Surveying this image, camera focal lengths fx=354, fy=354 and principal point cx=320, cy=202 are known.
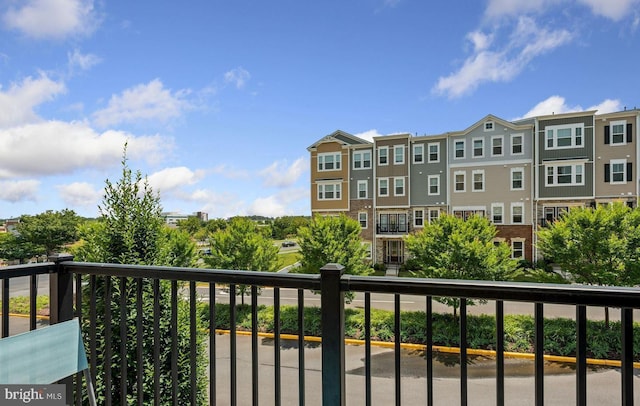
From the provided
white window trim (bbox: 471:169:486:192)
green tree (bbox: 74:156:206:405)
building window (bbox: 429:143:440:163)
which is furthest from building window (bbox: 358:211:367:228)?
green tree (bbox: 74:156:206:405)

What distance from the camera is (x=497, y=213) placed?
59.7 feet

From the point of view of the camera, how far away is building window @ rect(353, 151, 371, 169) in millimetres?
20250

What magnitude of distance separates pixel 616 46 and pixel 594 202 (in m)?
6.82

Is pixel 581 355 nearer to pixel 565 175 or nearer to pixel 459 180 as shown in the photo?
pixel 459 180

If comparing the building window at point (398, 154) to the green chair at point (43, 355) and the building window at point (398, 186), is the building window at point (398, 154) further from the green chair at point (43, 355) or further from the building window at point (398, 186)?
the green chair at point (43, 355)

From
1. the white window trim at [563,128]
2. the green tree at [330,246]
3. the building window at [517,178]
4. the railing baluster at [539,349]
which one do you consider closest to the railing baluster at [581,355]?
the railing baluster at [539,349]

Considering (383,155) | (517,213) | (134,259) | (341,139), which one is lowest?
(134,259)

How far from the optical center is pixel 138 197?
4.96 meters

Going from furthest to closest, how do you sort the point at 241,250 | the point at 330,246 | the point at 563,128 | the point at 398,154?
the point at 398,154 → the point at 563,128 → the point at 241,250 → the point at 330,246

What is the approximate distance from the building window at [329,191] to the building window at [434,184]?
501 cm

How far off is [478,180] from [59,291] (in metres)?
19.3

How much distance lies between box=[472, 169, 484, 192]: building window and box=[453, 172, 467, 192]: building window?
498mm

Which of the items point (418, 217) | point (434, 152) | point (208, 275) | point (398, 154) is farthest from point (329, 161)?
point (208, 275)

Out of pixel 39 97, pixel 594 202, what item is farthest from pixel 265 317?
pixel 594 202
